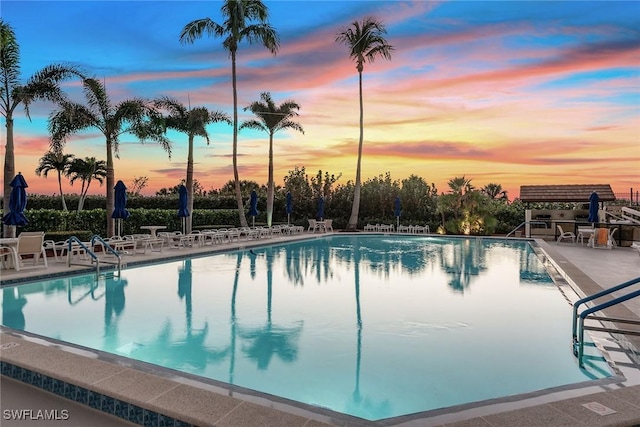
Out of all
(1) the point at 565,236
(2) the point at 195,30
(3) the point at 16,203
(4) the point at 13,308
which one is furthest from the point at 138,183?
(4) the point at 13,308

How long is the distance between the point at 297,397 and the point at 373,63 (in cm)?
2405

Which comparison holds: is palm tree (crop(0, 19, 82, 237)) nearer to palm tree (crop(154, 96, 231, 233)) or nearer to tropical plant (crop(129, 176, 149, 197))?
palm tree (crop(154, 96, 231, 233))

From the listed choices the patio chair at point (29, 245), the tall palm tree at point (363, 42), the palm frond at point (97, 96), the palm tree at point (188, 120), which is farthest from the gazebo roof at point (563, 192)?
the patio chair at point (29, 245)

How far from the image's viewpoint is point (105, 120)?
1614 centimetres

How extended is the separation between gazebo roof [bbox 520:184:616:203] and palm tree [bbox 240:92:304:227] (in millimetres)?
13554

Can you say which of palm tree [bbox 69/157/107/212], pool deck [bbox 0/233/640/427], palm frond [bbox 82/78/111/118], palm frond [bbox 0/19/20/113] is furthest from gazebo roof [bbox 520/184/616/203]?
palm tree [bbox 69/157/107/212]

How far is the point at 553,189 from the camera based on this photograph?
25047 mm

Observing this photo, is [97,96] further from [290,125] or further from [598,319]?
[598,319]

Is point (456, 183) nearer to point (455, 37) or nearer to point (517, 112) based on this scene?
point (517, 112)

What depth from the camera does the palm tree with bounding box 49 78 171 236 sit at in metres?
15.4

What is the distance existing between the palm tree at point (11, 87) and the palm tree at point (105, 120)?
3.84 ft

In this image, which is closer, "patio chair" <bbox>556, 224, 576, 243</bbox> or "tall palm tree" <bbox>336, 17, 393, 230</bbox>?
"patio chair" <bbox>556, 224, 576, 243</bbox>

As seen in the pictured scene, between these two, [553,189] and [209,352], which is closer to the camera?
[209,352]

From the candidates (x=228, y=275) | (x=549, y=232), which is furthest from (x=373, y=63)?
(x=228, y=275)
